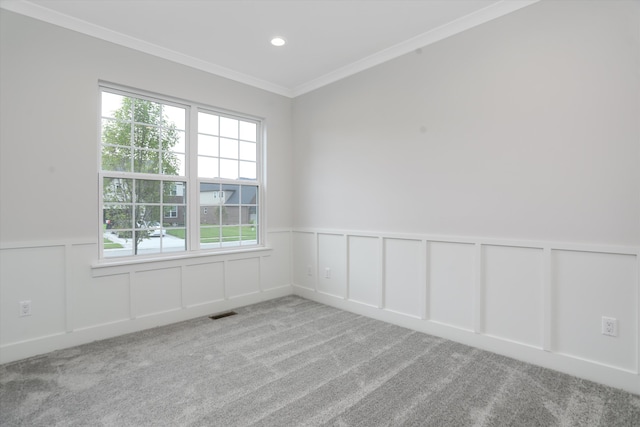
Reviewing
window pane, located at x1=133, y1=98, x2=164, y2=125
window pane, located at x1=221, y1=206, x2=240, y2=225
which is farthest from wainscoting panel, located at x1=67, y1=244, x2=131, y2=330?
window pane, located at x1=133, y1=98, x2=164, y2=125

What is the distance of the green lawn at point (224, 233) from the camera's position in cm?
349

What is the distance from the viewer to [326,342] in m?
2.81

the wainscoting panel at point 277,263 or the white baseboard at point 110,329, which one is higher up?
the wainscoting panel at point 277,263

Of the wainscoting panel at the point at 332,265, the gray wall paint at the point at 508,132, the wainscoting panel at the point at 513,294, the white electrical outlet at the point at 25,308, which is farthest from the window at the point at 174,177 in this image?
the wainscoting panel at the point at 513,294

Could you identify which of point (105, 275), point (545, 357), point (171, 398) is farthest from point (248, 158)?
point (545, 357)

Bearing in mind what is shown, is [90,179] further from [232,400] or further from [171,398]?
[232,400]

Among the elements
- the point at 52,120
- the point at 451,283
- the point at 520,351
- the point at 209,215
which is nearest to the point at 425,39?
the point at 451,283

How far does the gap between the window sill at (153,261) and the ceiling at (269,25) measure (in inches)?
80.0

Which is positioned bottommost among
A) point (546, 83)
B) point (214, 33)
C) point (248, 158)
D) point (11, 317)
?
point (11, 317)

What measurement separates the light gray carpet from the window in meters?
1.01

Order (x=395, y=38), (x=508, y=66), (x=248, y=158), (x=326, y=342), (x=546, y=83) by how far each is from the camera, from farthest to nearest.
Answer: (x=248, y=158)
(x=395, y=38)
(x=326, y=342)
(x=508, y=66)
(x=546, y=83)

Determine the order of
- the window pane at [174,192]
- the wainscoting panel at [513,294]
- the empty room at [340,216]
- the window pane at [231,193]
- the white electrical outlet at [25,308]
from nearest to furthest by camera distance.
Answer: the empty room at [340,216], the wainscoting panel at [513,294], the white electrical outlet at [25,308], the window pane at [174,192], the window pane at [231,193]

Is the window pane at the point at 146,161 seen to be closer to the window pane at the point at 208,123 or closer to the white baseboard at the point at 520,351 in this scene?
the window pane at the point at 208,123

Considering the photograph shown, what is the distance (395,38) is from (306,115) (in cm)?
152
